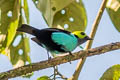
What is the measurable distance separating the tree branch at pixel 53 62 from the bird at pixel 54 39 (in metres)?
0.08

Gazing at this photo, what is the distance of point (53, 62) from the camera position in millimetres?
2740

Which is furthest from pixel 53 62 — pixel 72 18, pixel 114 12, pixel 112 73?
pixel 72 18

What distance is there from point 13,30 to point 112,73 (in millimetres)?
988

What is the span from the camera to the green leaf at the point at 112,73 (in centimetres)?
322

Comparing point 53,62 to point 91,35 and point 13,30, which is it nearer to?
point 91,35

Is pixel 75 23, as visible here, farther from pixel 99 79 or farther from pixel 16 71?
pixel 16 71

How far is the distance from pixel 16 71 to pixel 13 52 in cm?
134

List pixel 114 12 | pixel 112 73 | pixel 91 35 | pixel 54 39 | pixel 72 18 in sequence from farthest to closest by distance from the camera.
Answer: pixel 72 18
pixel 114 12
pixel 112 73
pixel 91 35
pixel 54 39

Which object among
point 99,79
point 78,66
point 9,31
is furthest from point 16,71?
point 9,31

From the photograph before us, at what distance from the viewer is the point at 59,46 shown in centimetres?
290

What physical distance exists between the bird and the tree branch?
77 mm

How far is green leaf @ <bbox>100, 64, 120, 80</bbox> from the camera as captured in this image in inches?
127

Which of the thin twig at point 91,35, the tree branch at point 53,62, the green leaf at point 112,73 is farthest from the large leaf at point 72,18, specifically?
the tree branch at point 53,62

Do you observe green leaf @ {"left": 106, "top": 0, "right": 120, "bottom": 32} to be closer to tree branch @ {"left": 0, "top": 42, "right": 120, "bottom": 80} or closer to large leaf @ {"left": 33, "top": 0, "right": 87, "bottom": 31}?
large leaf @ {"left": 33, "top": 0, "right": 87, "bottom": 31}
